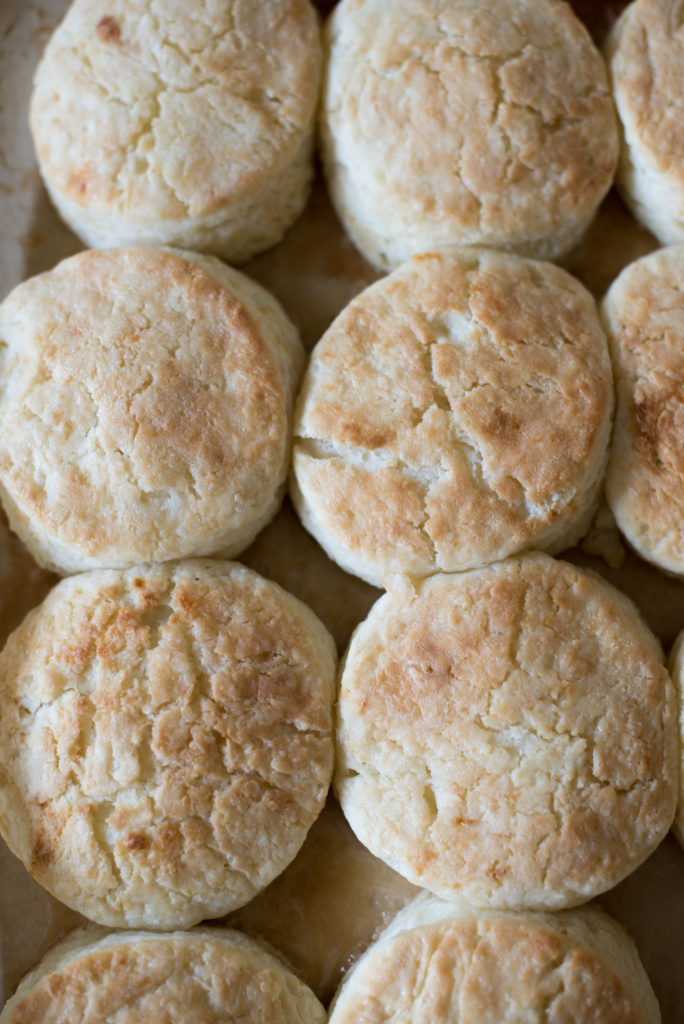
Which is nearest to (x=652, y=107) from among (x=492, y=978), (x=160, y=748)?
(x=160, y=748)

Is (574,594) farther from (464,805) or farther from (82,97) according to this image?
(82,97)

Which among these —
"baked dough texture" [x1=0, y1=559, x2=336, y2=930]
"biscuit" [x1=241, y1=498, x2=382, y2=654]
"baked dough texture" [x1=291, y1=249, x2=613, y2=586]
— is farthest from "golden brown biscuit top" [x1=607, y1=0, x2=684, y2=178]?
"baked dough texture" [x1=0, y1=559, x2=336, y2=930]

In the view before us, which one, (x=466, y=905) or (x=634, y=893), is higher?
(x=466, y=905)

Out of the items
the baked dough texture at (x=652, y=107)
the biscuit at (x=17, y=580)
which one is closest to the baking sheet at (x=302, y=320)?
the biscuit at (x=17, y=580)

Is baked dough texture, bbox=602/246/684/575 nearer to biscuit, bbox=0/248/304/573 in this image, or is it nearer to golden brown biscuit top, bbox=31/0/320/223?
biscuit, bbox=0/248/304/573

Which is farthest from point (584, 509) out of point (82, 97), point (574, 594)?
point (82, 97)

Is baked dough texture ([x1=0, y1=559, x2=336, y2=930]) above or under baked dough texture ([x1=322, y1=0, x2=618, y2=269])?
under
